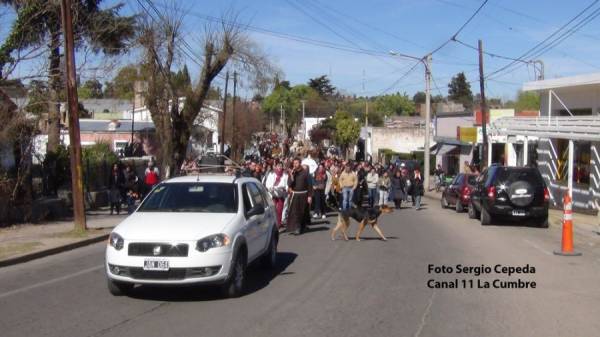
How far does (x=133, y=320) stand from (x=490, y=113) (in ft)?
145

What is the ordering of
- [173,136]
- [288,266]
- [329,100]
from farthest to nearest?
1. [329,100]
2. [173,136]
3. [288,266]

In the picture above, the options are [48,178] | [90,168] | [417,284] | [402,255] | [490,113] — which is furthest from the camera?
[490,113]

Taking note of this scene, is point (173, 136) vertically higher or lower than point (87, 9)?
lower

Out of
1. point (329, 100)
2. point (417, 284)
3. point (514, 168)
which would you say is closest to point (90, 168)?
point (514, 168)

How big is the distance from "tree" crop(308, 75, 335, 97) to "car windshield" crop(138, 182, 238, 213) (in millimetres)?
131369

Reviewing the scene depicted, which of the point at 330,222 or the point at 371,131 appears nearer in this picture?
the point at 330,222

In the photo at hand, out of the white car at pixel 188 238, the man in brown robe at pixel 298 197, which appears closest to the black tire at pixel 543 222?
the man in brown robe at pixel 298 197

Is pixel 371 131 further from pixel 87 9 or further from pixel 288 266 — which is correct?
pixel 288 266

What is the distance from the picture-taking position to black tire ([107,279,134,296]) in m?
9.65

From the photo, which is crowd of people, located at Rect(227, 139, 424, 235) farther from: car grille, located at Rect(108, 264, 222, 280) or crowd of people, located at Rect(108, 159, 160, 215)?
car grille, located at Rect(108, 264, 222, 280)

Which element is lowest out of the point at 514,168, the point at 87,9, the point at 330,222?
the point at 330,222

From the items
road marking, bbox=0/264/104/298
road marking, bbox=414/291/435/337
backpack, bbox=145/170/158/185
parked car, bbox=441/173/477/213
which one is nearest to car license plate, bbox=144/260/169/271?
road marking, bbox=0/264/104/298

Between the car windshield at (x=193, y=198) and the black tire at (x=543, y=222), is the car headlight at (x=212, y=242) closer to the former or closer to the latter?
the car windshield at (x=193, y=198)

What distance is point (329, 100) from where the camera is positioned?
141375 millimetres
